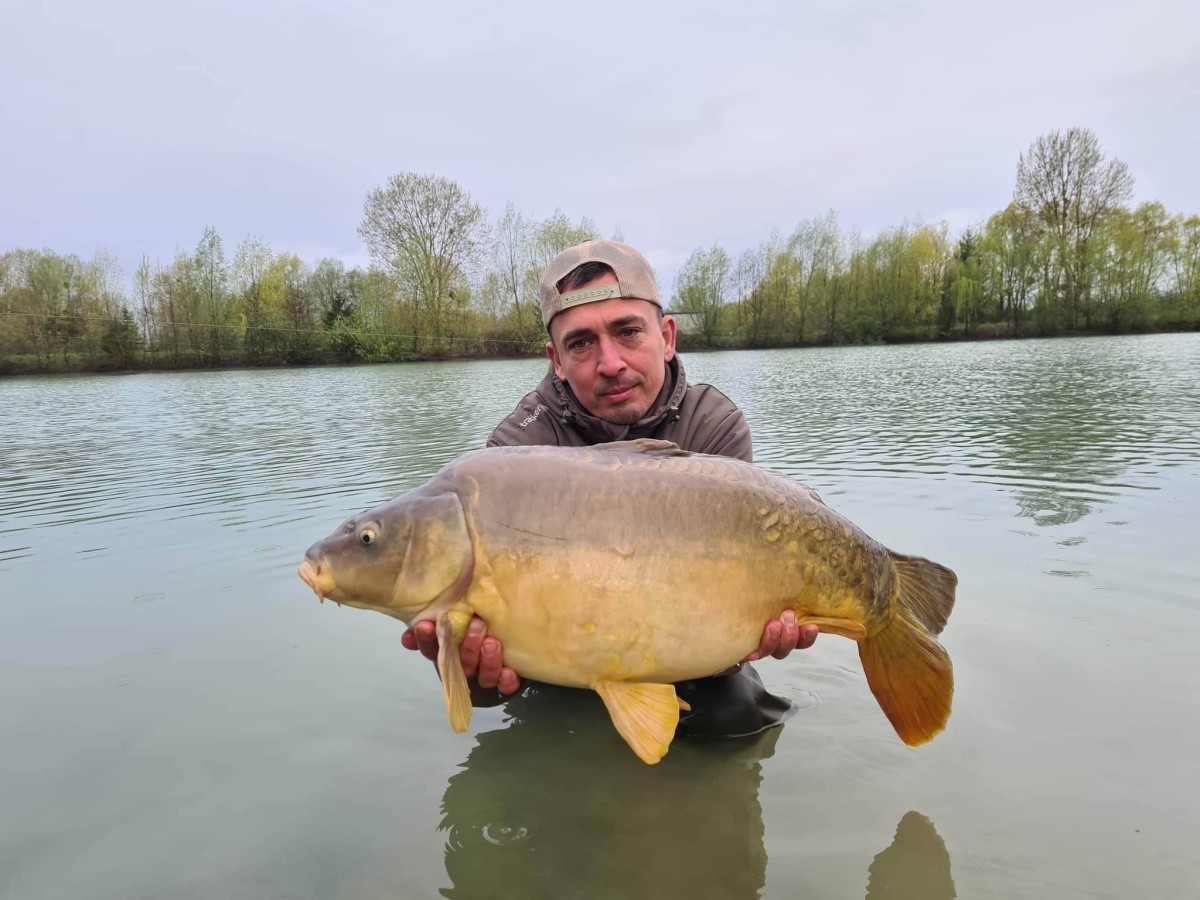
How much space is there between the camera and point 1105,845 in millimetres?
1888

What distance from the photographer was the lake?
1.90 m

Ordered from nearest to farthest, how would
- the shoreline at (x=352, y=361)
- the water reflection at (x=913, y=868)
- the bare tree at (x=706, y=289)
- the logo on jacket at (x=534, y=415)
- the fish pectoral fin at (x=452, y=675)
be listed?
1. the fish pectoral fin at (x=452, y=675)
2. the water reflection at (x=913, y=868)
3. the logo on jacket at (x=534, y=415)
4. the shoreline at (x=352, y=361)
5. the bare tree at (x=706, y=289)

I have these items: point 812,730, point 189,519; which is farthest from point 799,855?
point 189,519

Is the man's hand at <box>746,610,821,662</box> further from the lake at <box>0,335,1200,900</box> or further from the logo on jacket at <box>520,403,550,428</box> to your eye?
the logo on jacket at <box>520,403,550,428</box>

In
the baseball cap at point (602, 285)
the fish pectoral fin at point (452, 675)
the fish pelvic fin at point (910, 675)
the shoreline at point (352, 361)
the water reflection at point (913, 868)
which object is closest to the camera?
the fish pectoral fin at point (452, 675)

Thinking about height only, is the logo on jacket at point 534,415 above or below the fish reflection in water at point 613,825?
above

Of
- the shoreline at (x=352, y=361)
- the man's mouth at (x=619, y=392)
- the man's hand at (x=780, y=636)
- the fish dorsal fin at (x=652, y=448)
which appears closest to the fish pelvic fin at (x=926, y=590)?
the man's hand at (x=780, y=636)

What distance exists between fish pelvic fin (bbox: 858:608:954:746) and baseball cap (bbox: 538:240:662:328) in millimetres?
1301

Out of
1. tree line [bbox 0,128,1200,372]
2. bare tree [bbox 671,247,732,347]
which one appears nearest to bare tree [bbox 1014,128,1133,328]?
tree line [bbox 0,128,1200,372]

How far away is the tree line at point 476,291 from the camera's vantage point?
111 ft

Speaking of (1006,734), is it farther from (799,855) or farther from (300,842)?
(300,842)

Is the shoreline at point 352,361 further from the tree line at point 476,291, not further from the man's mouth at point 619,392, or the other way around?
the man's mouth at point 619,392

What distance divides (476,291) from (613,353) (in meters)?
37.3

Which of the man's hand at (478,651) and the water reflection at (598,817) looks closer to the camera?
the man's hand at (478,651)
